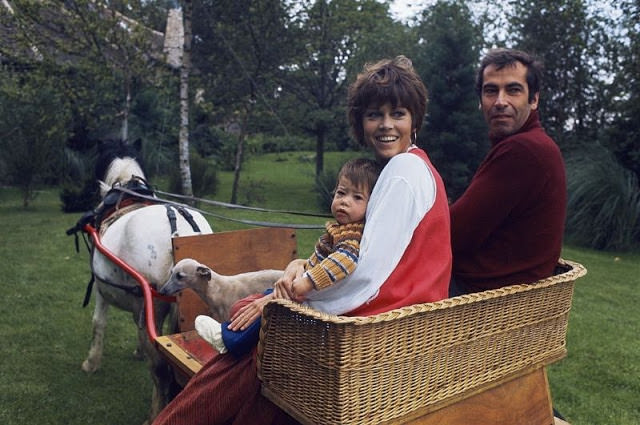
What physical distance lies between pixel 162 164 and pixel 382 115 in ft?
49.5

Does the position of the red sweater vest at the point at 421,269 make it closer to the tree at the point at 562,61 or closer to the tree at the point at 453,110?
the tree at the point at 453,110

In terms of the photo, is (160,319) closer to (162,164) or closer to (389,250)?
(389,250)

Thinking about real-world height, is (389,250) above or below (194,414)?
above

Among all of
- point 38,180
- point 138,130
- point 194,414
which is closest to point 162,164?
point 138,130

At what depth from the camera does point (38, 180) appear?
14656mm

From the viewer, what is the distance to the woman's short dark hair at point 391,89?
2299mm

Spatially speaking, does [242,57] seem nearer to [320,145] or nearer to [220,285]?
[320,145]

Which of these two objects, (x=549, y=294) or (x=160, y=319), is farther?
(x=160, y=319)

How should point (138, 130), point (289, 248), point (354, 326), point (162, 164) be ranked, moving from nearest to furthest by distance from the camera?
point (354, 326), point (289, 248), point (162, 164), point (138, 130)

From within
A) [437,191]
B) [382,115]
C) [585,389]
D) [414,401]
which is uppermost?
[382,115]

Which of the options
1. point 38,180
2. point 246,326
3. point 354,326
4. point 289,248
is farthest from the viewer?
point 38,180

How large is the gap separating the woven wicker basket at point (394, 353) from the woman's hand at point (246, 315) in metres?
0.20

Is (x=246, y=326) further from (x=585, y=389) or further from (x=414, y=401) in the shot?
(x=585, y=389)

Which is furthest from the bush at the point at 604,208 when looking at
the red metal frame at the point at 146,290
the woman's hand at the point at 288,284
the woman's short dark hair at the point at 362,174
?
the woman's hand at the point at 288,284
